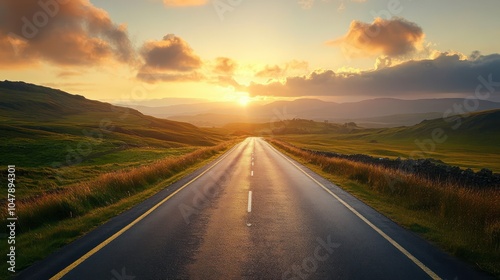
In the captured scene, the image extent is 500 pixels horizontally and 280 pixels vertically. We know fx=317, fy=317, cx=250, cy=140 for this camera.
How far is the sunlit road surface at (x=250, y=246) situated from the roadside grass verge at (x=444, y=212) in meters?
0.57

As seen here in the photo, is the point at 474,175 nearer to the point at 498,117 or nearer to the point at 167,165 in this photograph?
the point at 167,165

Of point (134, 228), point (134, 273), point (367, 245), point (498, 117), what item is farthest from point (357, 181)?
point (498, 117)

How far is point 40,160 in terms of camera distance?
36469mm

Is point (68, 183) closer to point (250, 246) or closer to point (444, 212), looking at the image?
point (250, 246)

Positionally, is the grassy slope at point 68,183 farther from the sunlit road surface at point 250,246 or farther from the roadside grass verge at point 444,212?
the roadside grass verge at point 444,212

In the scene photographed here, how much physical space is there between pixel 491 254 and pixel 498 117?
14509 centimetres

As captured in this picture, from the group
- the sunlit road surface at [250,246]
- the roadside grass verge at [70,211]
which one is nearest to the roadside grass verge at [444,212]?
the sunlit road surface at [250,246]

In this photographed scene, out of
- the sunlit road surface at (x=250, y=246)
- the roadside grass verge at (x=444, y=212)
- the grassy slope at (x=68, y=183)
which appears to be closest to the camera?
the sunlit road surface at (x=250, y=246)

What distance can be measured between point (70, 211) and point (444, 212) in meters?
12.8

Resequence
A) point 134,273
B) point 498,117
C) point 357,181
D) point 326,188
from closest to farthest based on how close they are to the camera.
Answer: point 134,273
point 326,188
point 357,181
point 498,117

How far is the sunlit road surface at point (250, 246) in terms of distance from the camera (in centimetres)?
610

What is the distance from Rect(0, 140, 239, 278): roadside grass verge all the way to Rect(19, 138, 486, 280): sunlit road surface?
0.52m

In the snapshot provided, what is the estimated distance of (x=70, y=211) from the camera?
11.0 meters

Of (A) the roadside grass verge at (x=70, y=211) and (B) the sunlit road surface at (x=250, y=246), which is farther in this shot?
(A) the roadside grass verge at (x=70, y=211)
